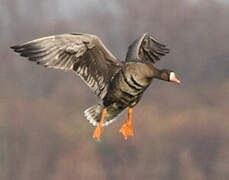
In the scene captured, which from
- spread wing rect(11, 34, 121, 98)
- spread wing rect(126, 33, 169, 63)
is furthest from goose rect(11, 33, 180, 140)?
spread wing rect(126, 33, 169, 63)

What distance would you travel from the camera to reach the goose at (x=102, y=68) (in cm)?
1387

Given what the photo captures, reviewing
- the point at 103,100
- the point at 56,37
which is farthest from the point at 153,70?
the point at 56,37

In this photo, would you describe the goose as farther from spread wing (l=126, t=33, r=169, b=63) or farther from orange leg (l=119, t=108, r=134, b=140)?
spread wing (l=126, t=33, r=169, b=63)

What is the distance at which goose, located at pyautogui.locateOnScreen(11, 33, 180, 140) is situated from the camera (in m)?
13.9

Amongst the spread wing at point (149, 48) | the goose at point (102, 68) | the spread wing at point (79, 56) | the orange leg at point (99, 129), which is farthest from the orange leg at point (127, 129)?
the spread wing at point (149, 48)

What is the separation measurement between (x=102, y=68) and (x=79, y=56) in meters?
0.74

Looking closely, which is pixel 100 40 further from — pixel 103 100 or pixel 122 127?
pixel 122 127

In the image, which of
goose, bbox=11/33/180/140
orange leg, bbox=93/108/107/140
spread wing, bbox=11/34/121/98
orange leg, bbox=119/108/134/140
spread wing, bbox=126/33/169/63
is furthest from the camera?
spread wing, bbox=126/33/169/63

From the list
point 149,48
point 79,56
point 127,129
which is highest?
point 79,56

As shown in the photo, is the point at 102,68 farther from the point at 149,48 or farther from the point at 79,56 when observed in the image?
the point at 149,48

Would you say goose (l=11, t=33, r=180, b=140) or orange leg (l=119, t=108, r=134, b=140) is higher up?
goose (l=11, t=33, r=180, b=140)

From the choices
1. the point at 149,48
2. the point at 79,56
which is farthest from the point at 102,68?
the point at 149,48

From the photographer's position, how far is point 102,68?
48.7 ft

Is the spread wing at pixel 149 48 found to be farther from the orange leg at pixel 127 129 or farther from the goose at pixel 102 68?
the orange leg at pixel 127 129
